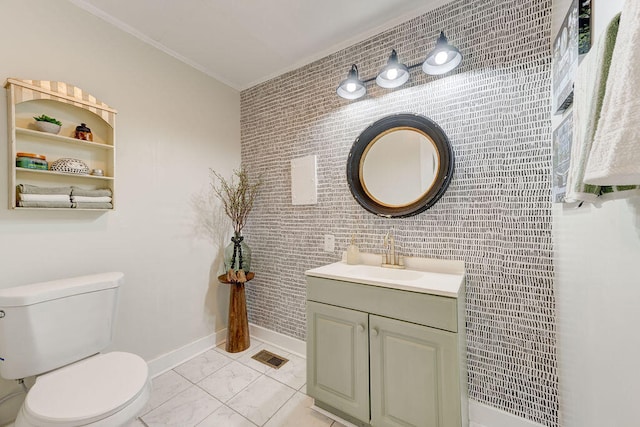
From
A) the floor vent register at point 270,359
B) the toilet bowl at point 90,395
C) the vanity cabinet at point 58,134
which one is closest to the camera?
the toilet bowl at point 90,395

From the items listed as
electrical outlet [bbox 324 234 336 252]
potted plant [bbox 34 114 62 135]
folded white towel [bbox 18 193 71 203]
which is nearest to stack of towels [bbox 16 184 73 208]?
folded white towel [bbox 18 193 71 203]

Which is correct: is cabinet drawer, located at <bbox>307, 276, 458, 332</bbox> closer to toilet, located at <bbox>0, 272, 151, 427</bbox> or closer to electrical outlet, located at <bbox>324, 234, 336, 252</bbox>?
electrical outlet, located at <bbox>324, 234, 336, 252</bbox>

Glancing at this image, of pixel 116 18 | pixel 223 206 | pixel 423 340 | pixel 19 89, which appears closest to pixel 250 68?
pixel 116 18

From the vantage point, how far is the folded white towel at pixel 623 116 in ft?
1.36

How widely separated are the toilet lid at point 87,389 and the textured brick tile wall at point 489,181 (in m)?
1.35

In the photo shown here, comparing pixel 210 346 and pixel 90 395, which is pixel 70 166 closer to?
pixel 90 395

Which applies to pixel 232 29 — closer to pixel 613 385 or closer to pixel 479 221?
pixel 479 221

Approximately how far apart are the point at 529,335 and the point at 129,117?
2.80m

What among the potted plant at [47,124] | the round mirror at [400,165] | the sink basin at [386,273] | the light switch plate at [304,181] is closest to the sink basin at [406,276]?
the sink basin at [386,273]

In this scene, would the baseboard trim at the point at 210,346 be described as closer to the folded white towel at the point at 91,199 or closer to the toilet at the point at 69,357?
the toilet at the point at 69,357

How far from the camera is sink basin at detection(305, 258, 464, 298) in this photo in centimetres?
120

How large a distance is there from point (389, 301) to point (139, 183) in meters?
1.87

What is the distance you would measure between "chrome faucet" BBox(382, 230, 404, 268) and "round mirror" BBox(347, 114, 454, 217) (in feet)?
0.55

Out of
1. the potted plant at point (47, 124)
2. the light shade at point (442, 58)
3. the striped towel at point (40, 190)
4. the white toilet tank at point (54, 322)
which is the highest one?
the light shade at point (442, 58)
